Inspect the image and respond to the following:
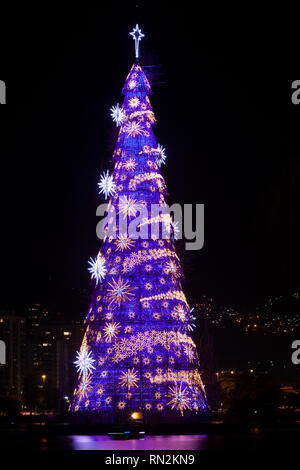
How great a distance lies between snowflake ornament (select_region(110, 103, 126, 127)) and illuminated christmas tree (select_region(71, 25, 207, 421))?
72.4 inches

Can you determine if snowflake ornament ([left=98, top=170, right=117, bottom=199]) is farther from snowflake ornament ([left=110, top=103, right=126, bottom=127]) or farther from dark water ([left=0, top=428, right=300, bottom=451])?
dark water ([left=0, top=428, right=300, bottom=451])

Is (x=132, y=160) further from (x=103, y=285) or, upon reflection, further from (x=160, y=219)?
(x=103, y=285)

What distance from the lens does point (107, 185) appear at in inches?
1907

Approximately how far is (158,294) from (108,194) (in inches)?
264

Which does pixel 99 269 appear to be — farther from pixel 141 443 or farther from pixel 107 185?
pixel 141 443

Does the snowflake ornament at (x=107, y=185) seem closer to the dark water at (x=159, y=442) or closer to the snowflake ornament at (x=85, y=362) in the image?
the snowflake ornament at (x=85, y=362)

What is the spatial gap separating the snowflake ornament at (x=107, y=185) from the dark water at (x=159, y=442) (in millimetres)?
14209

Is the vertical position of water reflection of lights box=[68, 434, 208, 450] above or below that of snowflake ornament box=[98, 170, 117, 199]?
below

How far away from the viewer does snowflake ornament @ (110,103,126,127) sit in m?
49.7

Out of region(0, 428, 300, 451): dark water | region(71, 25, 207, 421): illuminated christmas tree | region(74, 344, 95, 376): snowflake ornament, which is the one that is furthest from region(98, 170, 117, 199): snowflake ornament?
region(0, 428, 300, 451): dark water

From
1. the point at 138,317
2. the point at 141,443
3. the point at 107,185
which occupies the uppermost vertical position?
the point at 107,185

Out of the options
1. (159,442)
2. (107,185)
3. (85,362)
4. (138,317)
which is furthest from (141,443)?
(107,185)

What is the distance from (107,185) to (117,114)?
178 inches
